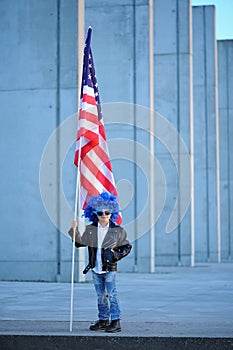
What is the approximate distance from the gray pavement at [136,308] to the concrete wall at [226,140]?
2458cm

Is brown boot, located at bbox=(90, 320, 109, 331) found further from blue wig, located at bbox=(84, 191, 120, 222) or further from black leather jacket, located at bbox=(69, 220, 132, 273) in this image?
blue wig, located at bbox=(84, 191, 120, 222)

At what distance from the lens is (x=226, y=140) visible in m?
44.8

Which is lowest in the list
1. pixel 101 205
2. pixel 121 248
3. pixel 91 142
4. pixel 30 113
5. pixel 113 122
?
pixel 121 248

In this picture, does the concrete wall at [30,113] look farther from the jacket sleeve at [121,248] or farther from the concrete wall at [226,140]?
the concrete wall at [226,140]

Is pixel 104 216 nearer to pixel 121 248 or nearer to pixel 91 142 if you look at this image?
pixel 121 248

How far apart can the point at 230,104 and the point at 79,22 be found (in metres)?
26.3

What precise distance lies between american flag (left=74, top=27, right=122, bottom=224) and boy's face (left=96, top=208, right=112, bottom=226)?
1.41m

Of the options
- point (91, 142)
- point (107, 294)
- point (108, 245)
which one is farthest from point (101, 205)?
point (91, 142)

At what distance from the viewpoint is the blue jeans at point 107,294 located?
9.22 meters

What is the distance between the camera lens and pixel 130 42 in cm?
2541

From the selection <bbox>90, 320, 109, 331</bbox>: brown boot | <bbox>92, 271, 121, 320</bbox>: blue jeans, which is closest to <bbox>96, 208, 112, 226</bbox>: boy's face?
<bbox>92, 271, 121, 320</bbox>: blue jeans

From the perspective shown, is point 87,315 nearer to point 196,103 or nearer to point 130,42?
point 130,42

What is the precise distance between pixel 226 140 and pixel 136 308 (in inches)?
1290

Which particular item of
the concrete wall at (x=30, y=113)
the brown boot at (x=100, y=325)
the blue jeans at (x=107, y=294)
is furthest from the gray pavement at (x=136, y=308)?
the concrete wall at (x=30, y=113)
